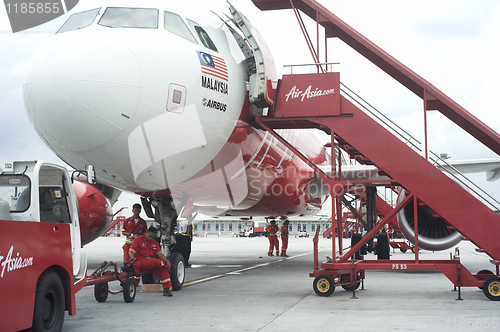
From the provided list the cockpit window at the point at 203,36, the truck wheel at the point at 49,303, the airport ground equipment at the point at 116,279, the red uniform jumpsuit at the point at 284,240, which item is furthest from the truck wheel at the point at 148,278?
the red uniform jumpsuit at the point at 284,240

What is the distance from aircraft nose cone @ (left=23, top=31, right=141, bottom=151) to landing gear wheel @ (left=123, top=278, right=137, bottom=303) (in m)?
2.18

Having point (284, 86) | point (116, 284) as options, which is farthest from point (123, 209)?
point (284, 86)

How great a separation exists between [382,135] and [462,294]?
2.94m

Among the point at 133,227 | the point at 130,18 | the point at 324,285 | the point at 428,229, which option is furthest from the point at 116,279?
the point at 428,229

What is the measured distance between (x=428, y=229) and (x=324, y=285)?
460 centimetres

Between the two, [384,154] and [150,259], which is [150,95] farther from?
[384,154]

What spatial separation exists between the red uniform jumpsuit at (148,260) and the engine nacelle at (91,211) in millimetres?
4408

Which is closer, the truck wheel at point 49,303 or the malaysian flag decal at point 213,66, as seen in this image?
the truck wheel at point 49,303

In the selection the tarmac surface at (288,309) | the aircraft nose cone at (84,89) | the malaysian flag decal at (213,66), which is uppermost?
the malaysian flag decal at (213,66)

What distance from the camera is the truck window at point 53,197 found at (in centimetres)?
590

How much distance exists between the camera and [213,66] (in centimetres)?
717

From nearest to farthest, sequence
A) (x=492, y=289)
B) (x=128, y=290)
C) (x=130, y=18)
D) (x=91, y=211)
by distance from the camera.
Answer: (x=130, y=18) < (x=128, y=290) < (x=492, y=289) < (x=91, y=211)

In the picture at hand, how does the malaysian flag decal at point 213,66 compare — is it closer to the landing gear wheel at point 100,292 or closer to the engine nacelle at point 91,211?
the landing gear wheel at point 100,292

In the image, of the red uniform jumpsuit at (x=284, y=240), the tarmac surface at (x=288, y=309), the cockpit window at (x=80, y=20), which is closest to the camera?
the tarmac surface at (x=288, y=309)
